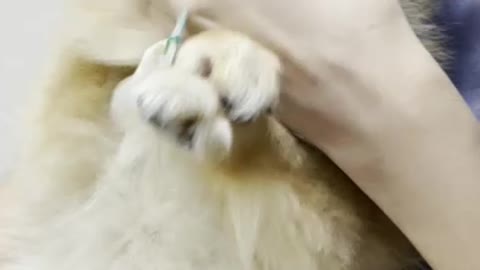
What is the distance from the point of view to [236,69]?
822 mm

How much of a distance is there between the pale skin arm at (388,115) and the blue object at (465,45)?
144 millimetres

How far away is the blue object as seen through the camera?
1055 mm

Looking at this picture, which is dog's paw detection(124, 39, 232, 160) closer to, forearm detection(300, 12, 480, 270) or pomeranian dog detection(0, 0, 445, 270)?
pomeranian dog detection(0, 0, 445, 270)

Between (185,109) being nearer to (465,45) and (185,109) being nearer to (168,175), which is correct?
(168,175)

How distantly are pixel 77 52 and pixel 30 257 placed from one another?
9.2 inches

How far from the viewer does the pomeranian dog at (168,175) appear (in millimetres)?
819

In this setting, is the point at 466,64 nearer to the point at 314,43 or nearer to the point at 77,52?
the point at 314,43

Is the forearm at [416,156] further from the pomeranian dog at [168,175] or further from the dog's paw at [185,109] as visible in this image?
the dog's paw at [185,109]

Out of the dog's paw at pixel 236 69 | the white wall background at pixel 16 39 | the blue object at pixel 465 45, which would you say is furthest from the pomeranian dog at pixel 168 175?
the white wall background at pixel 16 39

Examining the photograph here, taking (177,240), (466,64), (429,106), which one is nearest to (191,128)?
(177,240)

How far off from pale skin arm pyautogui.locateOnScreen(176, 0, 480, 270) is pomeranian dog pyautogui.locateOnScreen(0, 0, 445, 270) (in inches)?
1.6

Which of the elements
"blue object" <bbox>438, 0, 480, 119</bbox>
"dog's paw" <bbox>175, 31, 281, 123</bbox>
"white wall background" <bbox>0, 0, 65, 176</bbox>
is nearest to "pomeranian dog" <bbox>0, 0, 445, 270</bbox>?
"dog's paw" <bbox>175, 31, 281, 123</bbox>

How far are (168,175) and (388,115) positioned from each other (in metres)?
0.24

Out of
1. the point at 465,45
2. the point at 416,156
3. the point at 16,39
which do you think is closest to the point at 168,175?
the point at 416,156
